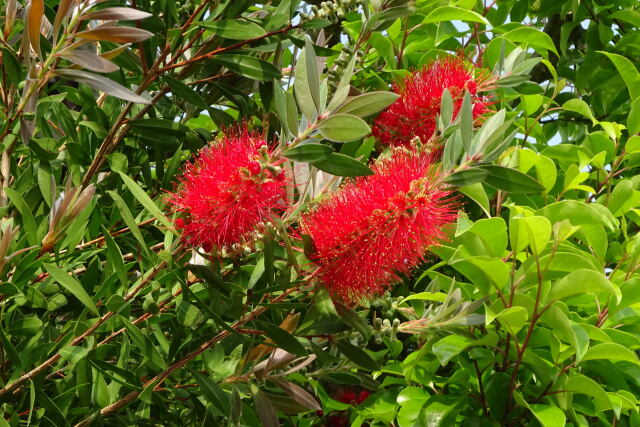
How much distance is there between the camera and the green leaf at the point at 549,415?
1.07 m

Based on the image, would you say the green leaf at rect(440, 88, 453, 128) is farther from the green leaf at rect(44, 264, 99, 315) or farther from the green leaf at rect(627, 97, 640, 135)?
the green leaf at rect(627, 97, 640, 135)

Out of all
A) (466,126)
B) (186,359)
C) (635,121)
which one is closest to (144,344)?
(186,359)

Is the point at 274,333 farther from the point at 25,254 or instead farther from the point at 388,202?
the point at 25,254

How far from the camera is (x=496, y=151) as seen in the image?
0.92 m

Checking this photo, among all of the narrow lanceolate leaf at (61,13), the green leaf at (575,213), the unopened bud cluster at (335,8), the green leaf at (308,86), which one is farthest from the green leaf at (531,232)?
the narrow lanceolate leaf at (61,13)

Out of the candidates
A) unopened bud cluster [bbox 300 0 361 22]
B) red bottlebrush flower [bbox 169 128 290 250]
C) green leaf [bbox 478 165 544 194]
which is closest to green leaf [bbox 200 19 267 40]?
unopened bud cluster [bbox 300 0 361 22]

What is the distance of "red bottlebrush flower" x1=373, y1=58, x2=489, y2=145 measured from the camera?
1138mm

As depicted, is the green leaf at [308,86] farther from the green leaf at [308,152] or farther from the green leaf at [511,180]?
the green leaf at [511,180]

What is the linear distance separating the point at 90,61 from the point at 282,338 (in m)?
0.43

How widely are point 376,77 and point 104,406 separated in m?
0.80

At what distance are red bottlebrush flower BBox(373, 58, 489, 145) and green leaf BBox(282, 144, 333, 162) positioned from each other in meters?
0.29

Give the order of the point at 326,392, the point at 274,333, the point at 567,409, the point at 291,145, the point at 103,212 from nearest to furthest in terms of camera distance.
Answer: the point at 291,145 < the point at 274,333 < the point at 567,409 < the point at 103,212 < the point at 326,392

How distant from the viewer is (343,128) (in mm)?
864

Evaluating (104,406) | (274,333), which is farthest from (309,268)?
(104,406)
